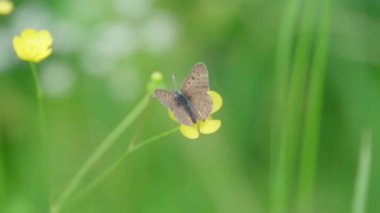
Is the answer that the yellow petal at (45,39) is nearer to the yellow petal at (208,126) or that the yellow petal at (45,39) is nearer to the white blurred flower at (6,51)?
the yellow petal at (208,126)

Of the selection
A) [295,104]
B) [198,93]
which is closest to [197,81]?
[198,93]

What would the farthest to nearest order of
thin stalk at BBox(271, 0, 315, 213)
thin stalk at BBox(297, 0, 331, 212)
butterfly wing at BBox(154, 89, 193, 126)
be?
1. thin stalk at BBox(271, 0, 315, 213)
2. thin stalk at BBox(297, 0, 331, 212)
3. butterfly wing at BBox(154, 89, 193, 126)

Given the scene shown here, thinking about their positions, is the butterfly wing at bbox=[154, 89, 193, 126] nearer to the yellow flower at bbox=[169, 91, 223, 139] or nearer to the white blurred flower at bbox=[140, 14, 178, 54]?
the yellow flower at bbox=[169, 91, 223, 139]

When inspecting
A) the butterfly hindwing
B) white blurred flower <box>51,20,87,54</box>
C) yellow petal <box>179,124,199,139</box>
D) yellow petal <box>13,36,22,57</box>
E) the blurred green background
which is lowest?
the blurred green background

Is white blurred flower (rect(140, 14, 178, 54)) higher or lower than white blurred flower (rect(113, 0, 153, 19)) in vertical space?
lower

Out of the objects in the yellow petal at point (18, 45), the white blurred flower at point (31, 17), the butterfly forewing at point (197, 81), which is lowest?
the white blurred flower at point (31, 17)

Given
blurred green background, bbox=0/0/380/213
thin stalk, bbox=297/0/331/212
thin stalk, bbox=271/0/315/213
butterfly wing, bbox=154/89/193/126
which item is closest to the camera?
butterfly wing, bbox=154/89/193/126

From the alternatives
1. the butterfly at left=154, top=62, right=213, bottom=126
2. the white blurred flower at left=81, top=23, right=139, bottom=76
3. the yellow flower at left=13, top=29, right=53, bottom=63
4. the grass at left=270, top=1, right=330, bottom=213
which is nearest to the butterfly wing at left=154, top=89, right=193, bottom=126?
the butterfly at left=154, top=62, right=213, bottom=126

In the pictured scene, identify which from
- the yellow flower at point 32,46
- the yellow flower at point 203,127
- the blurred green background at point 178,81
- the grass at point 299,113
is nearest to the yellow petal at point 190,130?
the yellow flower at point 203,127
